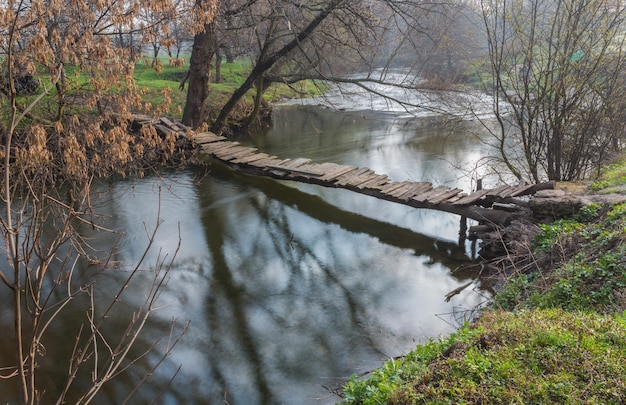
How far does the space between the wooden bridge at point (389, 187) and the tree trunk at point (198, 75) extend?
1669 mm

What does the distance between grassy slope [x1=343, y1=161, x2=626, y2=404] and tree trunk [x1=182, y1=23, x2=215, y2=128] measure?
33.0 ft

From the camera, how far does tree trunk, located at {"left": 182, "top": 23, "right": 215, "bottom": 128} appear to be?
481 inches

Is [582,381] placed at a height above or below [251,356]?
above

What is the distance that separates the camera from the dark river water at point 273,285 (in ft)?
16.5

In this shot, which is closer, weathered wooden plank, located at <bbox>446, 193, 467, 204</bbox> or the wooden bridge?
the wooden bridge

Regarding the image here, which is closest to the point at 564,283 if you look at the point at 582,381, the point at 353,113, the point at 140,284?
the point at 582,381

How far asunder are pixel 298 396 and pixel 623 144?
377 inches

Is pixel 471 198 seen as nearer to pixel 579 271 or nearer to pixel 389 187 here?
pixel 389 187

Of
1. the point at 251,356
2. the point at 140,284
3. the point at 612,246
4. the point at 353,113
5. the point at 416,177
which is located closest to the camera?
the point at 612,246

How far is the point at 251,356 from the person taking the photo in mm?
5352

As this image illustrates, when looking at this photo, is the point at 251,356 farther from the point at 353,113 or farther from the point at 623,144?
the point at 353,113

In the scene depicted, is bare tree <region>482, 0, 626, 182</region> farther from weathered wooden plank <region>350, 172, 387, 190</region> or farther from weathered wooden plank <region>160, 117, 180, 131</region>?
weathered wooden plank <region>160, 117, 180, 131</region>

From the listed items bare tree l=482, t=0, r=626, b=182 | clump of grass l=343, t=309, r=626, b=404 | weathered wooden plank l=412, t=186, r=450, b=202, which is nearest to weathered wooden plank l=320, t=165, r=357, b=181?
weathered wooden plank l=412, t=186, r=450, b=202

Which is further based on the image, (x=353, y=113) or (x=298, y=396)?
(x=353, y=113)
